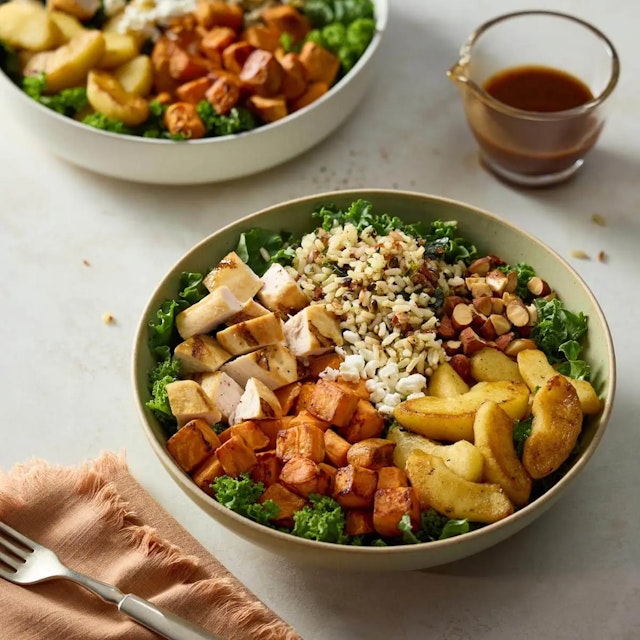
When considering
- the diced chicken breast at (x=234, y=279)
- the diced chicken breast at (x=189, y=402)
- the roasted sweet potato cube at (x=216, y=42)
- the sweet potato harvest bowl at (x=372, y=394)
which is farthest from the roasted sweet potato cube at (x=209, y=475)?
the roasted sweet potato cube at (x=216, y=42)

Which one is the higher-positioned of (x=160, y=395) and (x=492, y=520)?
(x=160, y=395)

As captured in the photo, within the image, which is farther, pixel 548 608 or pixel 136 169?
pixel 136 169

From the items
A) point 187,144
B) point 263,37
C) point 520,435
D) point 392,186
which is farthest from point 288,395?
point 263,37

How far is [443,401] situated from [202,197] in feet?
3.61

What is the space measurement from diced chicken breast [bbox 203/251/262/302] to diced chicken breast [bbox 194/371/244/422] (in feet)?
0.71

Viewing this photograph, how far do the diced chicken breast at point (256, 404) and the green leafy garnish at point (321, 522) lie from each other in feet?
0.75

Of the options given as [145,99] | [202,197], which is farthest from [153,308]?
[145,99]

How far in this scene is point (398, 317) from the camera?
7.42ft

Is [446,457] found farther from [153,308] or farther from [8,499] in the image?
[8,499]

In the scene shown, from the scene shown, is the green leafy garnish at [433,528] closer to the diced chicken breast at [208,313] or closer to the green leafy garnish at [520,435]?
the green leafy garnish at [520,435]

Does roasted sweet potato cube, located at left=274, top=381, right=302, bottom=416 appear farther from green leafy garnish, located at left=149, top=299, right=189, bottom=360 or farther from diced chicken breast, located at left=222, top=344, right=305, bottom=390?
green leafy garnish, located at left=149, top=299, right=189, bottom=360

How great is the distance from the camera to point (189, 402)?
2117mm

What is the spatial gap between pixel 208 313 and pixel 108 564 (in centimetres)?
58

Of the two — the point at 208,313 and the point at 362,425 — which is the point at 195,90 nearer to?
the point at 208,313
